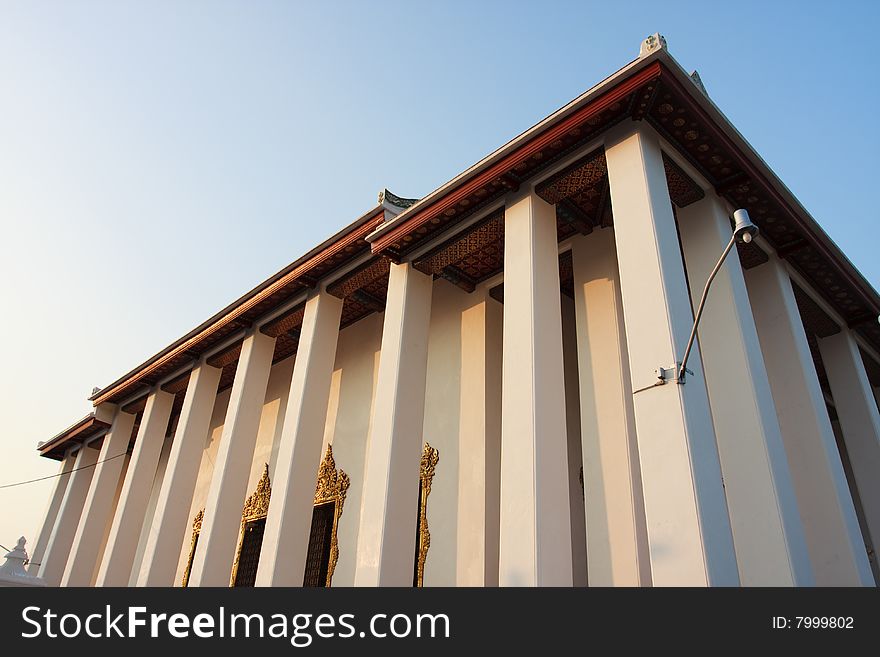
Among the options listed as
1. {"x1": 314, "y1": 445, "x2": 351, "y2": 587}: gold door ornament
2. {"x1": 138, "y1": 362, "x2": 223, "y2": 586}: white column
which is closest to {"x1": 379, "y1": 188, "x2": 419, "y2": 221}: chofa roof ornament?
{"x1": 314, "y1": 445, "x2": 351, "y2": 587}: gold door ornament

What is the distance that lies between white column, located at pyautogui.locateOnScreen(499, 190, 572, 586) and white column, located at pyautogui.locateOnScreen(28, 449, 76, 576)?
13.9 m

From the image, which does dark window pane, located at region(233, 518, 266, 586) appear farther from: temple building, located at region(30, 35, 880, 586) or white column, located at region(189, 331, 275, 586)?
white column, located at region(189, 331, 275, 586)

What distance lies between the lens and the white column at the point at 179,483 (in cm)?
1030

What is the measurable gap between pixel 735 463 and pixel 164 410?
10.8m

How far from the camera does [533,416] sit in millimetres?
5918

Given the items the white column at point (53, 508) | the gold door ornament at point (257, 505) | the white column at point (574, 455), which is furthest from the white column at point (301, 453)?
the white column at point (53, 508)

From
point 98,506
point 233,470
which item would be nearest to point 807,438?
point 233,470

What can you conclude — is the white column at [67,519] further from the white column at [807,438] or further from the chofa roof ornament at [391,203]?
the white column at [807,438]

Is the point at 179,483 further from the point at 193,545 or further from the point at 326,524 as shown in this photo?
the point at 326,524

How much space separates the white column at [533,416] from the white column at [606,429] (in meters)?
0.89

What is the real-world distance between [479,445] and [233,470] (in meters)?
3.82

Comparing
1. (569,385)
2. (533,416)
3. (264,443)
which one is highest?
(264,443)

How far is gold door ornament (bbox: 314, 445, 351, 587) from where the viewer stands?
9.38 metres

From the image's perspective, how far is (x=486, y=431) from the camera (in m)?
8.38
